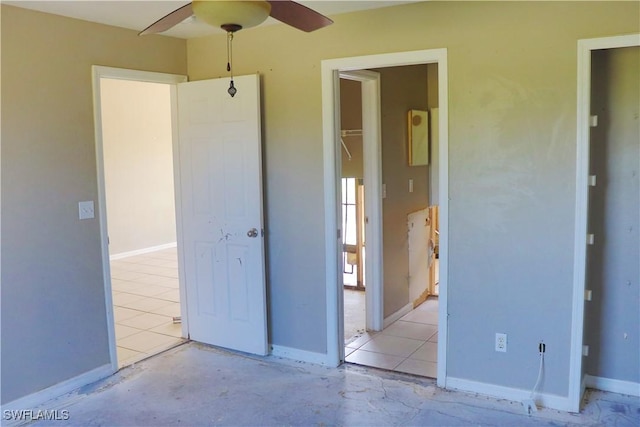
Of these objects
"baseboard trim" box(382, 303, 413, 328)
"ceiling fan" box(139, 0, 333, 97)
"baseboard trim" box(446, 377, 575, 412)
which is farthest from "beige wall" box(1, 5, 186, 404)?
"baseboard trim" box(446, 377, 575, 412)

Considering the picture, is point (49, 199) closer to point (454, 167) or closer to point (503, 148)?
point (454, 167)

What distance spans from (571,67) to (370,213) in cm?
186

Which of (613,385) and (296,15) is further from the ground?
(296,15)

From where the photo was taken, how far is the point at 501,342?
304 cm

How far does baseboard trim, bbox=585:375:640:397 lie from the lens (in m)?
3.05

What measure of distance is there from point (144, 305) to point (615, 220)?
3.97 metres

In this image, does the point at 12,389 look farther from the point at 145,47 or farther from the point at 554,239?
the point at 554,239

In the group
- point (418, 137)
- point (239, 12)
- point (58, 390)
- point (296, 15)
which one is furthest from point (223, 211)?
point (239, 12)

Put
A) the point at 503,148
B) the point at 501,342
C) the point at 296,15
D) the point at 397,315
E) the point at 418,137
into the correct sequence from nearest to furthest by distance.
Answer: the point at 296,15 → the point at 503,148 → the point at 501,342 → the point at 397,315 → the point at 418,137

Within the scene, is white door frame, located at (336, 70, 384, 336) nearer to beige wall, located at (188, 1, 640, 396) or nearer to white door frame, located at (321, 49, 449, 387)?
white door frame, located at (321, 49, 449, 387)

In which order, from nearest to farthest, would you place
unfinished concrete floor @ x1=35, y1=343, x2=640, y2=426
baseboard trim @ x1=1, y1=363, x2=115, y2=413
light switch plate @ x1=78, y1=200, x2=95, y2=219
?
1. unfinished concrete floor @ x1=35, y1=343, x2=640, y2=426
2. baseboard trim @ x1=1, y1=363, x2=115, y2=413
3. light switch plate @ x1=78, y1=200, x2=95, y2=219

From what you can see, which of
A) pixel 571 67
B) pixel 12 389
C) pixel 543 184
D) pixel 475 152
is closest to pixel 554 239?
pixel 543 184

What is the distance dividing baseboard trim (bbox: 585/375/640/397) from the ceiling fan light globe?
2.78 meters

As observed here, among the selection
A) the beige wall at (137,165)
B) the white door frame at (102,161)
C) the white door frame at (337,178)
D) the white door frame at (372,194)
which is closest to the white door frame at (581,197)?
the white door frame at (337,178)
